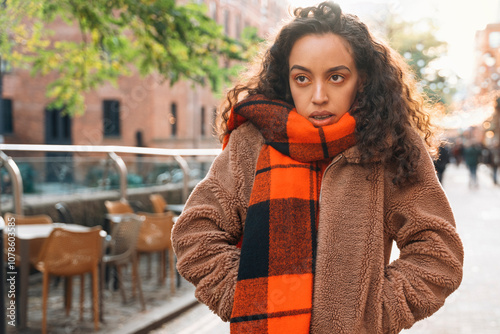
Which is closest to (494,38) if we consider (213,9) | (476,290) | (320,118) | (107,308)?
(213,9)

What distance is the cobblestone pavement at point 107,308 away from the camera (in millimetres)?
5148

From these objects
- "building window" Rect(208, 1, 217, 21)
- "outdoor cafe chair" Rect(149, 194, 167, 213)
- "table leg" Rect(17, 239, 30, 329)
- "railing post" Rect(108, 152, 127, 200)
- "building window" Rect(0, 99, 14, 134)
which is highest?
"building window" Rect(208, 1, 217, 21)

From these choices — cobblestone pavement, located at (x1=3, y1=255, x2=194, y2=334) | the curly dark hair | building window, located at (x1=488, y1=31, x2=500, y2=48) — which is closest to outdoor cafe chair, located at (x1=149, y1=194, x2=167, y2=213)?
cobblestone pavement, located at (x1=3, y1=255, x2=194, y2=334)

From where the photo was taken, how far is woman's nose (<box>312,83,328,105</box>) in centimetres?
165

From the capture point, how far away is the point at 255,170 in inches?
67.2

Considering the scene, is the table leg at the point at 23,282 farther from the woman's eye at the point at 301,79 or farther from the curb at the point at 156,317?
the woman's eye at the point at 301,79

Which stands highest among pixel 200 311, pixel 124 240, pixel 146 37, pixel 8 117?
pixel 146 37

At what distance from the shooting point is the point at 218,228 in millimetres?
1677

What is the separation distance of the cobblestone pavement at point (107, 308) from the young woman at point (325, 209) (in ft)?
12.5

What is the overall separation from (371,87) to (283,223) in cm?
54

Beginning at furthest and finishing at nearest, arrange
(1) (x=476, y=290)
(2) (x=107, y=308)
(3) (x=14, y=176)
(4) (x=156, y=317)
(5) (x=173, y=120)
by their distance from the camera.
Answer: (5) (x=173, y=120)
(1) (x=476, y=290)
(3) (x=14, y=176)
(2) (x=107, y=308)
(4) (x=156, y=317)

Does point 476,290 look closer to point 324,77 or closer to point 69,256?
point 69,256

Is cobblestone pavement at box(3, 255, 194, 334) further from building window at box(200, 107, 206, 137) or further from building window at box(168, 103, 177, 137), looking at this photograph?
building window at box(200, 107, 206, 137)

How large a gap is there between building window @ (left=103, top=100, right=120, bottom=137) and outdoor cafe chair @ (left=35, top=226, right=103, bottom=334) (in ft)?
70.7
